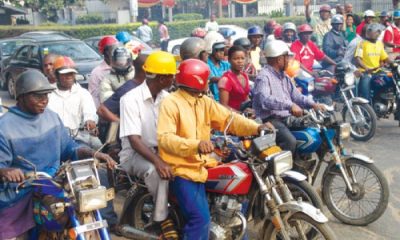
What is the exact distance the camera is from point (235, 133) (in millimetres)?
4359

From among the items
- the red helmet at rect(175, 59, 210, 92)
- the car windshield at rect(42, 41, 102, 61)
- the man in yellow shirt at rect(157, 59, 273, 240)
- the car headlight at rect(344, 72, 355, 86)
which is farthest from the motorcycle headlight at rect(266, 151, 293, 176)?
the car windshield at rect(42, 41, 102, 61)

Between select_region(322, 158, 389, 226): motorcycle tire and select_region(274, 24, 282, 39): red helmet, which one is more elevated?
select_region(274, 24, 282, 39): red helmet

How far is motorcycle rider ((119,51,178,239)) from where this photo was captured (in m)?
4.13

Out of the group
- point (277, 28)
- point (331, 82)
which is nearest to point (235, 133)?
point (331, 82)

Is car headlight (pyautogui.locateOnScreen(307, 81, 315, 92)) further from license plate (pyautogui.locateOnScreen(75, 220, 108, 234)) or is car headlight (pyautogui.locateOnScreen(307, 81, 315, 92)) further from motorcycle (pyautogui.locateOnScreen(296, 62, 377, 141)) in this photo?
license plate (pyautogui.locateOnScreen(75, 220, 108, 234))

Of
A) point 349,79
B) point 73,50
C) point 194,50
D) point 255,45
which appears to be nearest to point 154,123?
point 194,50

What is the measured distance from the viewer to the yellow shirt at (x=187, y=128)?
380 centimetres

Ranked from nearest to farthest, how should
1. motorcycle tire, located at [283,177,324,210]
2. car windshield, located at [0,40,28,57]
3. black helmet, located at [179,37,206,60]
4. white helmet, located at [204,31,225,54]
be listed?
motorcycle tire, located at [283,177,324,210] → black helmet, located at [179,37,206,60] → white helmet, located at [204,31,225,54] → car windshield, located at [0,40,28,57]

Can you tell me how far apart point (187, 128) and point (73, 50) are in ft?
32.9

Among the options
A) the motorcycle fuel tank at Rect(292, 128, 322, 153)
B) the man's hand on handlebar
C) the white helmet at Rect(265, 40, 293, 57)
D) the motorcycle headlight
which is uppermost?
the white helmet at Rect(265, 40, 293, 57)

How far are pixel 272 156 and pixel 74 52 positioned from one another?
33.4ft

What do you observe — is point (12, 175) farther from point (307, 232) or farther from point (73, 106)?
point (73, 106)

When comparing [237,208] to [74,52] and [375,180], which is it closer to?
[375,180]

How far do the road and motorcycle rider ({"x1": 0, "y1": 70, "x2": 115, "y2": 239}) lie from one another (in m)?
2.37
